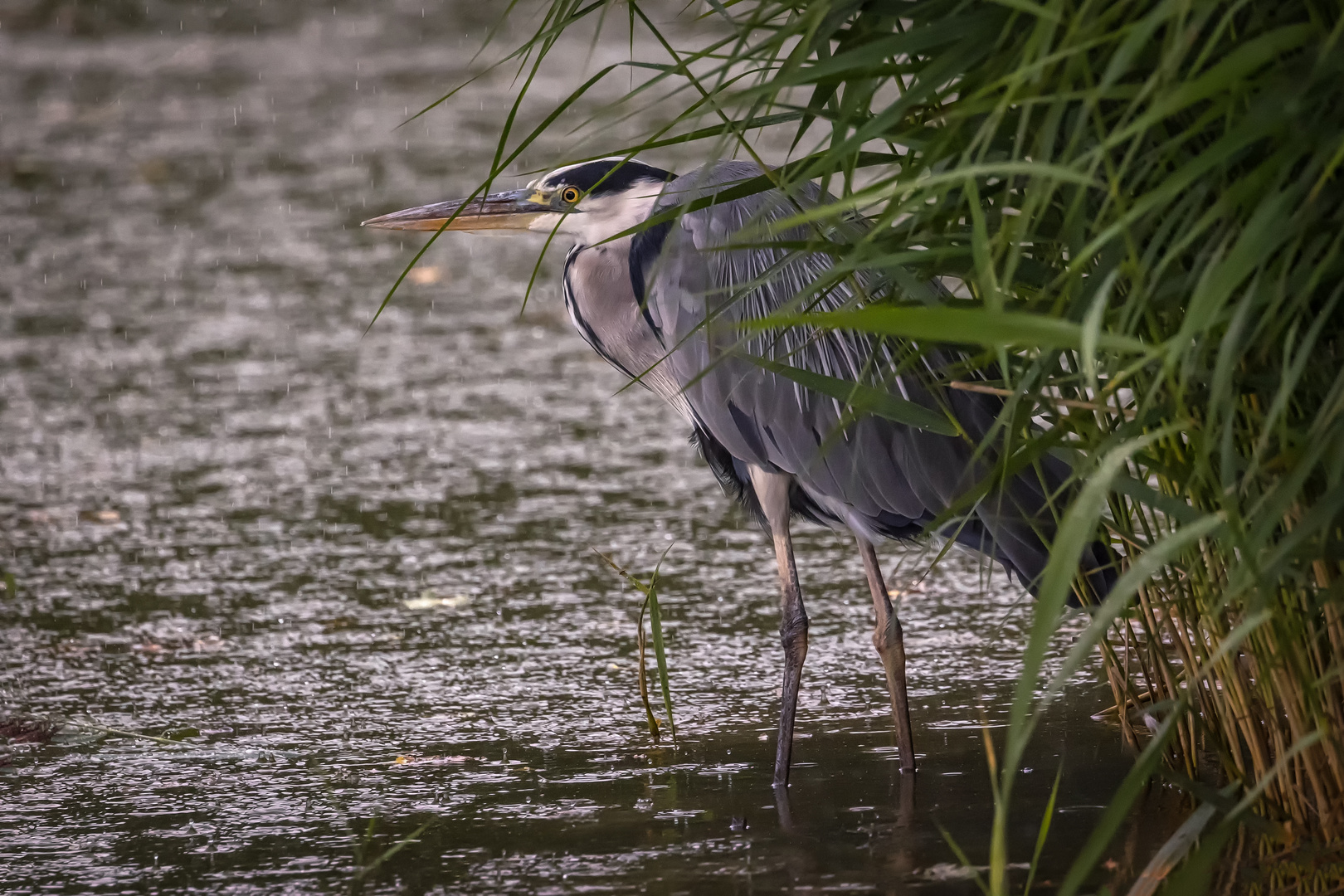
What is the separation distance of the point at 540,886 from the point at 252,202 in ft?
18.6

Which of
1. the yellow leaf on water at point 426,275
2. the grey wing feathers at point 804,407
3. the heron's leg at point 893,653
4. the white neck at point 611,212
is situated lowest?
the heron's leg at point 893,653

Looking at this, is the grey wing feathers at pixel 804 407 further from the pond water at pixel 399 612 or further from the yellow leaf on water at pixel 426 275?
the yellow leaf on water at pixel 426 275

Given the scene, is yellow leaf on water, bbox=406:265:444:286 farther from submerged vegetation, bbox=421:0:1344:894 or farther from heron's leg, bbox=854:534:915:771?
submerged vegetation, bbox=421:0:1344:894

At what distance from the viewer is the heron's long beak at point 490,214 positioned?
12.3 feet

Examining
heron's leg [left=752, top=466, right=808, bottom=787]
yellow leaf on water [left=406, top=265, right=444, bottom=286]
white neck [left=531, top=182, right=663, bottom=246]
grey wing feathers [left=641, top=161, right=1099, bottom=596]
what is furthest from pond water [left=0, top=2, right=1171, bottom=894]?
white neck [left=531, top=182, right=663, bottom=246]

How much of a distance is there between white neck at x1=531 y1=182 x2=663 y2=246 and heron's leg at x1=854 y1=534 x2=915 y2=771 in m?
0.88

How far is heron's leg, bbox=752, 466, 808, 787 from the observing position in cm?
317

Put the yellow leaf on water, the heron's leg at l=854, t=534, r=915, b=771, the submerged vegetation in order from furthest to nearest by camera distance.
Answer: the yellow leaf on water
the heron's leg at l=854, t=534, r=915, b=771
the submerged vegetation

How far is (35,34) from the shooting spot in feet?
35.7

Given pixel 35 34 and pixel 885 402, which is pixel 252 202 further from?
pixel 885 402

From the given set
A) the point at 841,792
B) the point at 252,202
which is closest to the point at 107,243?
the point at 252,202

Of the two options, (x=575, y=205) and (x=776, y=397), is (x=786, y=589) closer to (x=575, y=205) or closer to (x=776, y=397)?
(x=776, y=397)

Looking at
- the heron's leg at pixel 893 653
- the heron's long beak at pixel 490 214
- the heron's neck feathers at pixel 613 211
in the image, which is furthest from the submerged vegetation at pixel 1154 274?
the heron's long beak at pixel 490 214

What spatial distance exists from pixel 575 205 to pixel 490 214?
8.7 inches
